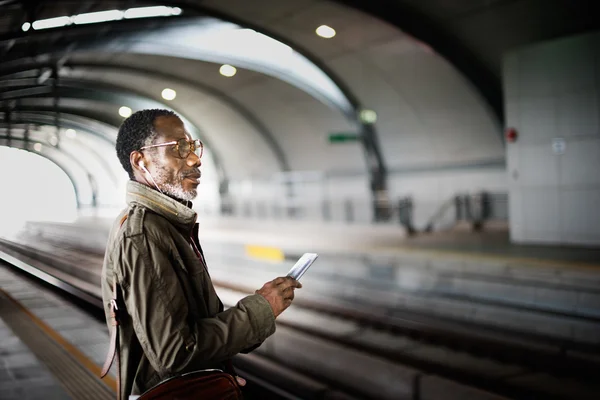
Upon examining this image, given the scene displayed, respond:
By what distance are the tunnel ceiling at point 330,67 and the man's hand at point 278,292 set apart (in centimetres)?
557

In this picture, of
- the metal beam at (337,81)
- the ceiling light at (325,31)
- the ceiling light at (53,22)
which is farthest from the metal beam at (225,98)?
the ceiling light at (325,31)

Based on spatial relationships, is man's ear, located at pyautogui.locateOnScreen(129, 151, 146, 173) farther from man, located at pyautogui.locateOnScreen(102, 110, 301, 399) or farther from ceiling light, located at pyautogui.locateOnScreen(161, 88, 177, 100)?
ceiling light, located at pyautogui.locateOnScreen(161, 88, 177, 100)

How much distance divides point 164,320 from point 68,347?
499 centimetres

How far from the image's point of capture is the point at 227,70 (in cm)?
2528

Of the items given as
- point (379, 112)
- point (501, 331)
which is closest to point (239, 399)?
point (501, 331)

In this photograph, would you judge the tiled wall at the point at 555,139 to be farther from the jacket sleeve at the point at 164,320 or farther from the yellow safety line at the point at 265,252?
the jacket sleeve at the point at 164,320

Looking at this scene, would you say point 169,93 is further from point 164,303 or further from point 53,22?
point 164,303

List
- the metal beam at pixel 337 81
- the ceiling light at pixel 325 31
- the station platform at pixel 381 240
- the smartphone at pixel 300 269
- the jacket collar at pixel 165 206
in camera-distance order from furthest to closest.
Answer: the ceiling light at pixel 325 31 < the metal beam at pixel 337 81 < the station platform at pixel 381 240 < the smartphone at pixel 300 269 < the jacket collar at pixel 165 206

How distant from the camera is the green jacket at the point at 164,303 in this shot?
1921 millimetres

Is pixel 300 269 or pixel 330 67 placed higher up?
pixel 330 67

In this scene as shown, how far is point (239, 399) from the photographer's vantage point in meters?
2.19

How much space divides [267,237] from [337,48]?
6700 millimetres

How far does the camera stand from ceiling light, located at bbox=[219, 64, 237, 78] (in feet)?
80.6

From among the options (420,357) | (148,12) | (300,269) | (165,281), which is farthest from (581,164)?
(148,12)
